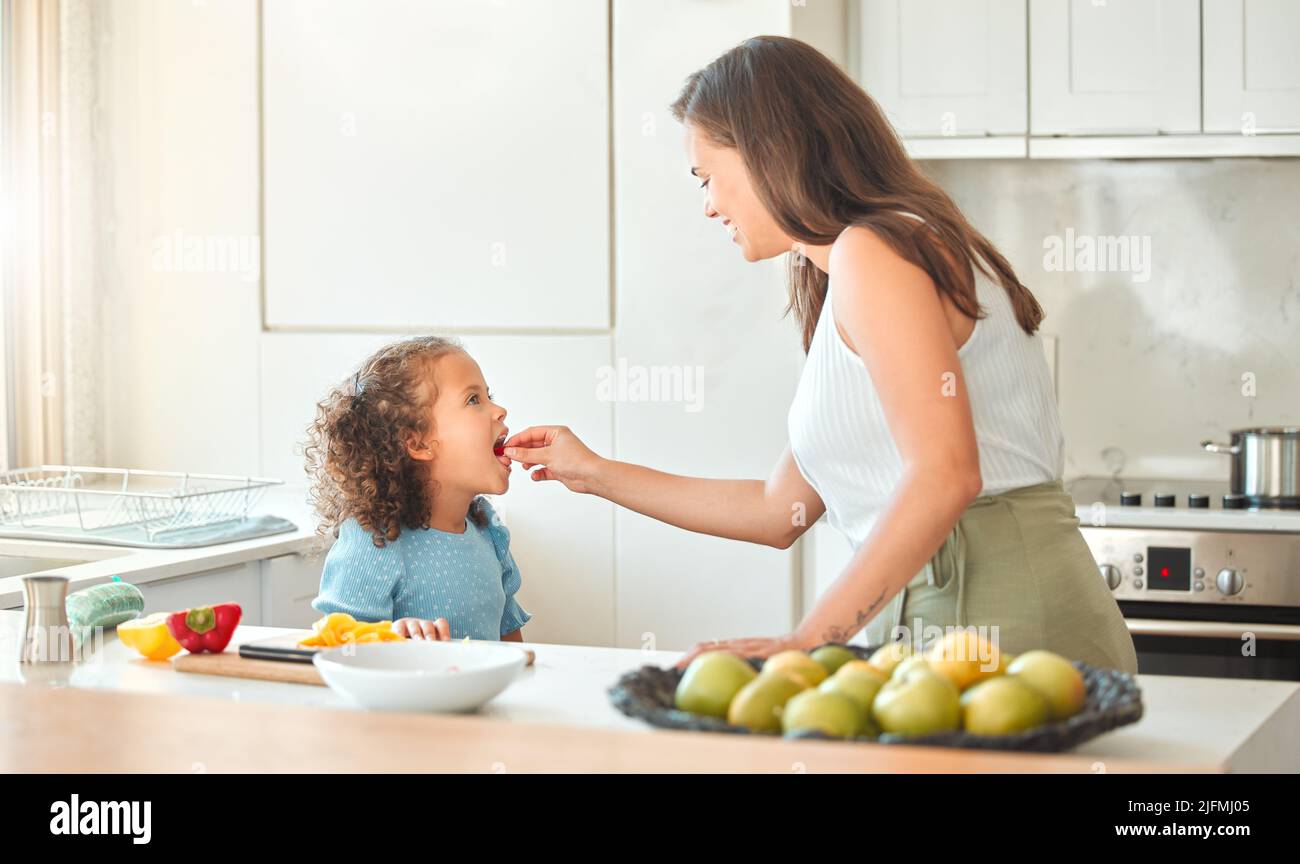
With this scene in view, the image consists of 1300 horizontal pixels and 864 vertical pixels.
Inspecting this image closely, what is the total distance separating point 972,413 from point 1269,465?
135 centimetres

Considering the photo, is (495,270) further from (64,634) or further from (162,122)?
(64,634)

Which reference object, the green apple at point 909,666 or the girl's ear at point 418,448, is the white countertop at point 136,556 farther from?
the green apple at point 909,666

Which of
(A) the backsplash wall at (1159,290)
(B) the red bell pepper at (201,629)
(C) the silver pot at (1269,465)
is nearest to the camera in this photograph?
(B) the red bell pepper at (201,629)

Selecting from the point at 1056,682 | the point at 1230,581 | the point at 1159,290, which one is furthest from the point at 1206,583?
the point at 1056,682

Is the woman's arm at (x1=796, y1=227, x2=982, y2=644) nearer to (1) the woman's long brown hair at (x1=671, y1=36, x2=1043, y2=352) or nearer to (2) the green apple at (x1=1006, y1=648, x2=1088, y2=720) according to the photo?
(1) the woman's long brown hair at (x1=671, y1=36, x2=1043, y2=352)

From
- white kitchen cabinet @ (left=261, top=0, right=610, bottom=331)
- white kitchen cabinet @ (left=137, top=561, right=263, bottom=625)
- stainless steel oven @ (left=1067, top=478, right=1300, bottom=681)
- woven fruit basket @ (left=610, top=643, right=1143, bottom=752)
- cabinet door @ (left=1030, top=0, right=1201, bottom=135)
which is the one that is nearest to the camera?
woven fruit basket @ (left=610, top=643, right=1143, bottom=752)

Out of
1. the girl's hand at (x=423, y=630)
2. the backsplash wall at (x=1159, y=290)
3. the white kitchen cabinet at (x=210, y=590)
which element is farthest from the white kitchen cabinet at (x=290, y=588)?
the backsplash wall at (x=1159, y=290)

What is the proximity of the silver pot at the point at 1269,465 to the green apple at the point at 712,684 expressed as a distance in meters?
1.82

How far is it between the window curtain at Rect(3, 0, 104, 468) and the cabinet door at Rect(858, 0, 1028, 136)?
169 centimetres

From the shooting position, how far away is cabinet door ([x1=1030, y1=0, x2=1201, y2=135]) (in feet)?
8.59

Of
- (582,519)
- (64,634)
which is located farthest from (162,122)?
(64,634)

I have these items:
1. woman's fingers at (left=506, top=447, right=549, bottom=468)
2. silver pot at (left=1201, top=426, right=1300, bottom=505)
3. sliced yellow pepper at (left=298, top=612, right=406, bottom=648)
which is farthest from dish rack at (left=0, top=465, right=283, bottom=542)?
silver pot at (left=1201, top=426, right=1300, bottom=505)

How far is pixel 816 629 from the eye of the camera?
4.00 ft

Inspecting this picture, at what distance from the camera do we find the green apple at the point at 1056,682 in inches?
38.5
